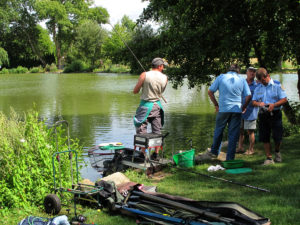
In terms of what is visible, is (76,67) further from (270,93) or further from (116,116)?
(270,93)

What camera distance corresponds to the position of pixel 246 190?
4711mm

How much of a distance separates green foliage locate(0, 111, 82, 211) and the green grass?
27 centimetres

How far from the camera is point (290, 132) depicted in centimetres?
861

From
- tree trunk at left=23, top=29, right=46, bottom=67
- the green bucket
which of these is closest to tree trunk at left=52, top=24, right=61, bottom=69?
tree trunk at left=23, top=29, right=46, bottom=67

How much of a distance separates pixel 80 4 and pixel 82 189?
79792mm

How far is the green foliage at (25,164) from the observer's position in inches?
196

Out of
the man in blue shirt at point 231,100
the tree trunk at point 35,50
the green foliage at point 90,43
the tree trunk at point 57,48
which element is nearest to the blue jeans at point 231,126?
the man in blue shirt at point 231,100

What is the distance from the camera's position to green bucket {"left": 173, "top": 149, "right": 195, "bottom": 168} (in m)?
6.11

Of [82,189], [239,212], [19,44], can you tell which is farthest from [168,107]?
[19,44]

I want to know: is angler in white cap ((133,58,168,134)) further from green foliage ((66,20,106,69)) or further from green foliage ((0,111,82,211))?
green foliage ((66,20,106,69))

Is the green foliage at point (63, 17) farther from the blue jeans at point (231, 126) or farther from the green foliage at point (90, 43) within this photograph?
the blue jeans at point (231, 126)

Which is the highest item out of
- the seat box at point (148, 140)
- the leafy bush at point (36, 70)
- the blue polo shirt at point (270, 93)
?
the blue polo shirt at point (270, 93)

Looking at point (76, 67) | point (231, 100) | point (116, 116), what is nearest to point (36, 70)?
point (76, 67)

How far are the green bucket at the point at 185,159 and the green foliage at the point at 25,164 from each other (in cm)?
179
